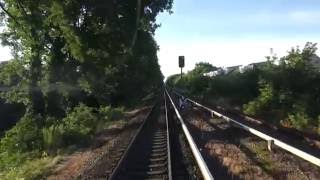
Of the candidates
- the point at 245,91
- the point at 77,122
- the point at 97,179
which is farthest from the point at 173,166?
the point at 245,91

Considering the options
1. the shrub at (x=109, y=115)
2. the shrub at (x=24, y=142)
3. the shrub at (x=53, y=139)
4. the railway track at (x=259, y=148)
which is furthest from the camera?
the shrub at (x=109, y=115)

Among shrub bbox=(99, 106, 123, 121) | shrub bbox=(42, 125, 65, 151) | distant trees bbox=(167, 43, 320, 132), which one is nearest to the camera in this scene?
shrub bbox=(42, 125, 65, 151)

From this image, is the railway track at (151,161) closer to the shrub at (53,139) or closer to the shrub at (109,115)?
the shrub at (53,139)

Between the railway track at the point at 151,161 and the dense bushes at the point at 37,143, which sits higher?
the railway track at the point at 151,161

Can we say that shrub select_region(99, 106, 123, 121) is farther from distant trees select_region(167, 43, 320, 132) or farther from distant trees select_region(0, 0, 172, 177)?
distant trees select_region(167, 43, 320, 132)

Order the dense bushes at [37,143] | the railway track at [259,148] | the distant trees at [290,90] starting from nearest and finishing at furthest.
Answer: the railway track at [259,148], the dense bushes at [37,143], the distant trees at [290,90]

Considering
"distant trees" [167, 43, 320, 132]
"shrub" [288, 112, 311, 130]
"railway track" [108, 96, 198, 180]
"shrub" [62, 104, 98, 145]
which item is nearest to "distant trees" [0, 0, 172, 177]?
"shrub" [62, 104, 98, 145]

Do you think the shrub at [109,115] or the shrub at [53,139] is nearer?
the shrub at [53,139]

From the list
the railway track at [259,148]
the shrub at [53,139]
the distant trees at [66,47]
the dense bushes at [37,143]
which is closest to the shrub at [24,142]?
the dense bushes at [37,143]

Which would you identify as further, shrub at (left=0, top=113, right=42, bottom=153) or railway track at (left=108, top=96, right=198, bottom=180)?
shrub at (left=0, top=113, right=42, bottom=153)

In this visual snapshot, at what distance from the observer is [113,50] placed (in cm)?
4134


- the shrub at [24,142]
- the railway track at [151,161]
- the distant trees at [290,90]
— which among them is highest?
the distant trees at [290,90]

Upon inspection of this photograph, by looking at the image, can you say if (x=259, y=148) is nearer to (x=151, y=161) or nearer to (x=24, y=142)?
Result: (x=151, y=161)

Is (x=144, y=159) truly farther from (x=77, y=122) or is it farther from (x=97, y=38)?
(x=97, y=38)
